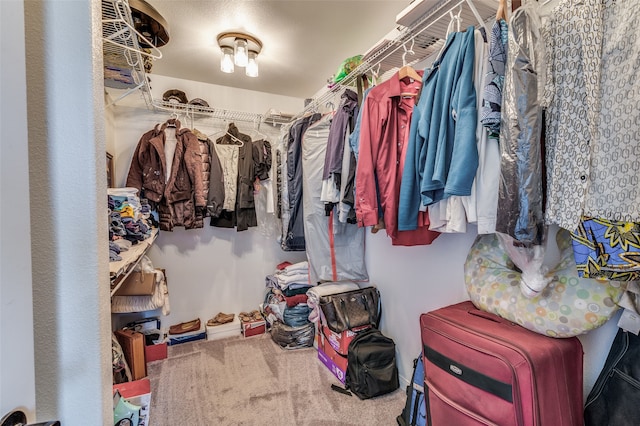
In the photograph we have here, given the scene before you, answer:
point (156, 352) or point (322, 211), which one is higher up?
point (322, 211)

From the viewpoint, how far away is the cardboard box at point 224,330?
277 cm

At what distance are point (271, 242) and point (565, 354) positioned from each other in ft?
8.59

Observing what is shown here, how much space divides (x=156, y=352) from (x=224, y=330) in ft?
1.97

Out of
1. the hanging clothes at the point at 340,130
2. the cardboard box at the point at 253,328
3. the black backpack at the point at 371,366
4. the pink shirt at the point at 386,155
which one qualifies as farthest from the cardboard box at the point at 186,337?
the pink shirt at the point at 386,155

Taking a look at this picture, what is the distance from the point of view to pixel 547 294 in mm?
1051

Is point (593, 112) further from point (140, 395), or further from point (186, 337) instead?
point (186, 337)

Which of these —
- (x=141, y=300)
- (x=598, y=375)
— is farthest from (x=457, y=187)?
(x=141, y=300)

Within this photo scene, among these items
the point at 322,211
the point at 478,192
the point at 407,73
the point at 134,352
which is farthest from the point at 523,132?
the point at 134,352

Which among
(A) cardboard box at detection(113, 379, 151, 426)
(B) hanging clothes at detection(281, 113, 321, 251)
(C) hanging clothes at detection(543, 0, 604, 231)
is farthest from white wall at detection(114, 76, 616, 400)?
(A) cardboard box at detection(113, 379, 151, 426)

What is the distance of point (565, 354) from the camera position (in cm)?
104

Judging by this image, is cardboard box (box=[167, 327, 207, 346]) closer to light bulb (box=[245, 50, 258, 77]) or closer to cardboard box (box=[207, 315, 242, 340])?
cardboard box (box=[207, 315, 242, 340])

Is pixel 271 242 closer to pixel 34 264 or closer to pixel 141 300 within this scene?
pixel 141 300

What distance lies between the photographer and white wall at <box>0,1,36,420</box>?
1.28 ft

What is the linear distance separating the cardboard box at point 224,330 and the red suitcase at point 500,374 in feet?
6.78
